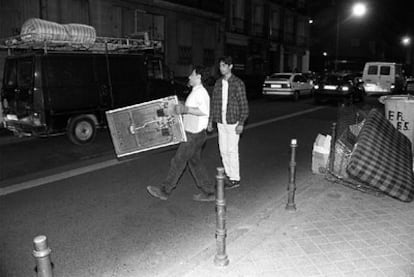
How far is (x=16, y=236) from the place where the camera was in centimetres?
436

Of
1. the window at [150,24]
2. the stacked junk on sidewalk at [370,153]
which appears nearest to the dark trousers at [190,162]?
the stacked junk on sidewalk at [370,153]

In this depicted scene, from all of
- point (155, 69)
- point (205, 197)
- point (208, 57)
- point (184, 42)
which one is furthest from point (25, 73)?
point (208, 57)

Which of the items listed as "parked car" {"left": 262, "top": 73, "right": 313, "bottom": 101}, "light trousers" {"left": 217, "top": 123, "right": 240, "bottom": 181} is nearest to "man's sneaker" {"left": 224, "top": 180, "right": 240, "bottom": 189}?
"light trousers" {"left": 217, "top": 123, "right": 240, "bottom": 181}

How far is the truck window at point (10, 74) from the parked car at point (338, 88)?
1470cm

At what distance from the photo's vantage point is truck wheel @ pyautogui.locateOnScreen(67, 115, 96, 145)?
30.3ft

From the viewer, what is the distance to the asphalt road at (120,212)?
3859 millimetres

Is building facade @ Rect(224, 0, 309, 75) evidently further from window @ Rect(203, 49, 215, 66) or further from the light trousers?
the light trousers

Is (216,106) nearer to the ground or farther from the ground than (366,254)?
farther from the ground

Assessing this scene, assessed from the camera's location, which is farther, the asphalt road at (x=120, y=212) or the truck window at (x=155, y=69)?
the truck window at (x=155, y=69)

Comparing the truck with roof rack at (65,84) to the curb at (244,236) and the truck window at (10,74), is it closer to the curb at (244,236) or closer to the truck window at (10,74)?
the truck window at (10,74)

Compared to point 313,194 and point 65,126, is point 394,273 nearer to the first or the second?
point 313,194

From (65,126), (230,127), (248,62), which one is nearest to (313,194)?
(230,127)

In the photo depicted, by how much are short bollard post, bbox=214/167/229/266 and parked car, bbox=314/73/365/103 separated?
17080 millimetres

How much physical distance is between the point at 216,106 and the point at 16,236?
10.3 ft
